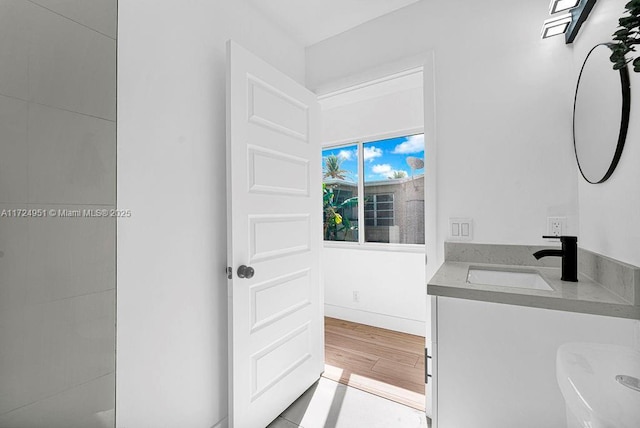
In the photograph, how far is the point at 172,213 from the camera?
1.34 metres

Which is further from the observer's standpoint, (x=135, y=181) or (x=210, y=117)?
(x=210, y=117)

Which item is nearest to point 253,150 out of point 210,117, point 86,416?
point 210,117

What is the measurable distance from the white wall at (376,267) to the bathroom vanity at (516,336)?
167 cm

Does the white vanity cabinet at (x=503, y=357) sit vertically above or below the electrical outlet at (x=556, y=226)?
below

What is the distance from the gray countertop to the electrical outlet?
23 cm

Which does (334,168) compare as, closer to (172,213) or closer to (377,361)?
(377,361)

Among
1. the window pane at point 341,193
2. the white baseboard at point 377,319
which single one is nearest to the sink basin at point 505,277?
the white baseboard at point 377,319

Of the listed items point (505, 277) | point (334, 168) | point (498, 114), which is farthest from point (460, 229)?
point (334, 168)

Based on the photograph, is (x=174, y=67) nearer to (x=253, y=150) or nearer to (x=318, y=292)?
(x=253, y=150)

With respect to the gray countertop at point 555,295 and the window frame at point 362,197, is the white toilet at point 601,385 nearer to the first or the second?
the gray countertop at point 555,295

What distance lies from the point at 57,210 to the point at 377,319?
2.78m

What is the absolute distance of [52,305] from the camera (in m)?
0.81

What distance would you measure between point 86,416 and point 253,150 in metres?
1.19

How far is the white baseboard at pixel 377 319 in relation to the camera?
282 cm
